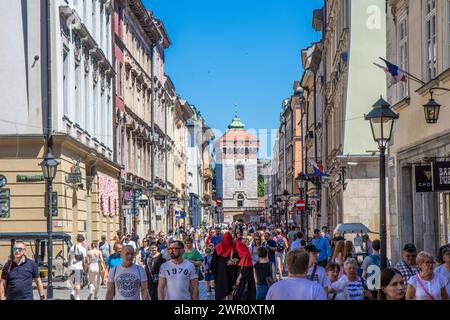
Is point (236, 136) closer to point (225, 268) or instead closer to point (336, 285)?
point (225, 268)

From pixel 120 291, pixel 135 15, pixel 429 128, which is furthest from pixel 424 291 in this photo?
pixel 135 15

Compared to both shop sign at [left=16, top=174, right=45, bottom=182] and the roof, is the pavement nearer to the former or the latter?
shop sign at [left=16, top=174, right=45, bottom=182]

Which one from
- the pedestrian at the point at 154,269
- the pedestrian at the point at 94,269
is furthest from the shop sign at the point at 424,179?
the pedestrian at the point at 94,269

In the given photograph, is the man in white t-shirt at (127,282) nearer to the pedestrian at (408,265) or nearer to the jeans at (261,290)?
the pedestrian at (408,265)

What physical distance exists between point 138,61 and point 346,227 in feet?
98.8

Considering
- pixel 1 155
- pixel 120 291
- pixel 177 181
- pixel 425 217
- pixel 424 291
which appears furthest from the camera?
pixel 177 181

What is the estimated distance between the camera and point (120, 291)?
11.3 meters

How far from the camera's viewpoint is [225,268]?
1775 cm

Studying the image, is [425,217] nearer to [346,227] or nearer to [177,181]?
[346,227]

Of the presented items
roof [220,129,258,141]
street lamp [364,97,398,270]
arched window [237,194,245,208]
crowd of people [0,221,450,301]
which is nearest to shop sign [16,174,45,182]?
crowd of people [0,221,450,301]

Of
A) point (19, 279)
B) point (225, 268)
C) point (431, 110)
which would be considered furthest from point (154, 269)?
point (431, 110)

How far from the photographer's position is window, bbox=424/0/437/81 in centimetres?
2006

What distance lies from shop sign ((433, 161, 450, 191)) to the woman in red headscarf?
13.0ft

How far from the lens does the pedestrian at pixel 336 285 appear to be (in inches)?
427
